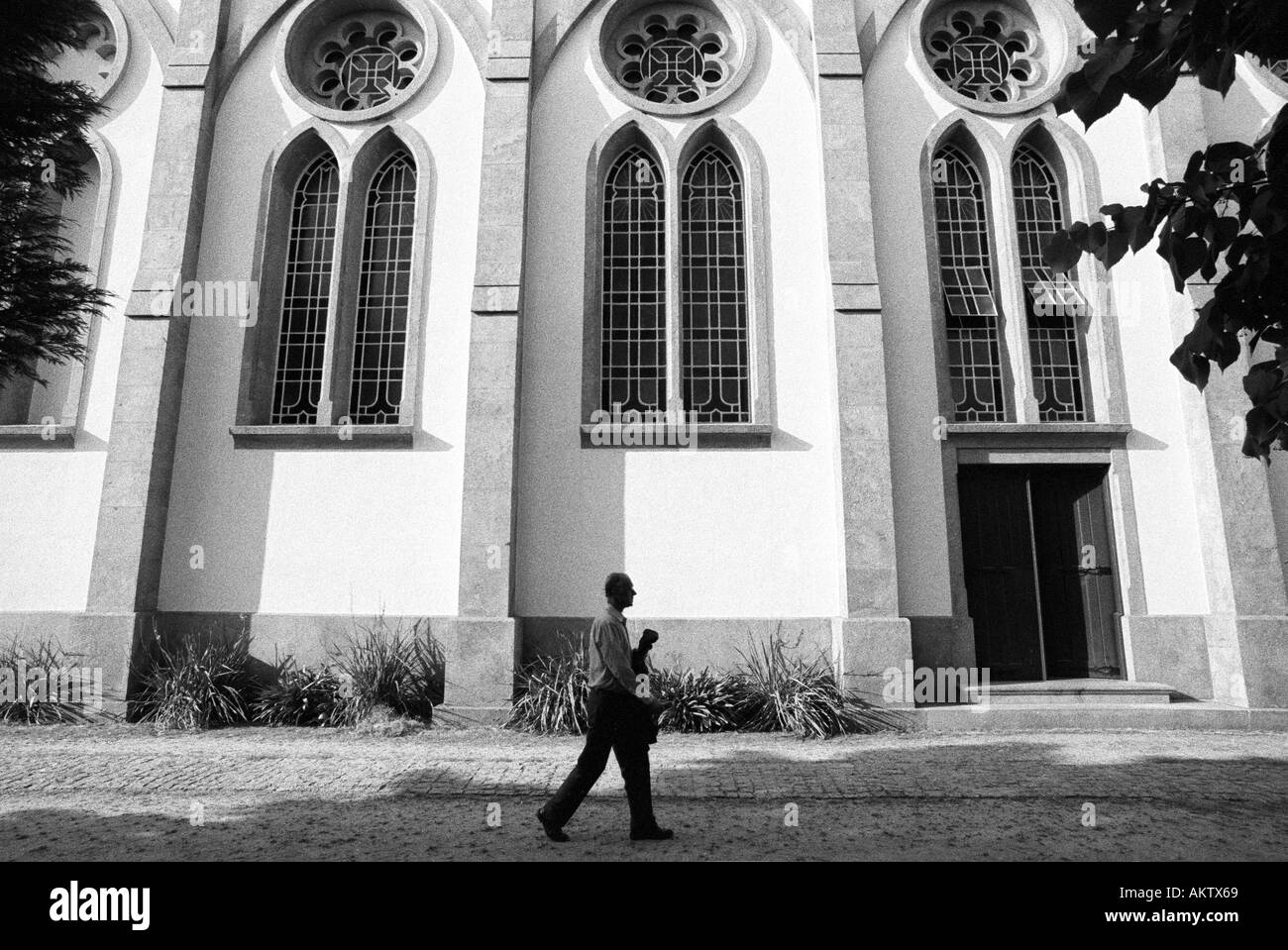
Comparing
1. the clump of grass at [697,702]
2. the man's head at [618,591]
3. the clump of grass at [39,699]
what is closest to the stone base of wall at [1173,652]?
the clump of grass at [697,702]

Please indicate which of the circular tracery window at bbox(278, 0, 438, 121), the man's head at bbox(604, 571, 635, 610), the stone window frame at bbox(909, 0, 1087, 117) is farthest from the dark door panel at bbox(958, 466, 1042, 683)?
the circular tracery window at bbox(278, 0, 438, 121)

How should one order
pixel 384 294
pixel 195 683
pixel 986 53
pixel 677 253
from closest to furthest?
1. pixel 195 683
2. pixel 677 253
3. pixel 384 294
4. pixel 986 53

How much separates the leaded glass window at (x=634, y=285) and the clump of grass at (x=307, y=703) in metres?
5.05

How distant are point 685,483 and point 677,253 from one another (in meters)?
3.36

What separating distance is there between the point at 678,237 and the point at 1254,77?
8698 mm

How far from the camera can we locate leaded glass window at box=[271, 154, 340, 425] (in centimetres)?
1130

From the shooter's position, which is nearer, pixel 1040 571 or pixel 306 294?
pixel 1040 571

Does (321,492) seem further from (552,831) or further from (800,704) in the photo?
(552,831)

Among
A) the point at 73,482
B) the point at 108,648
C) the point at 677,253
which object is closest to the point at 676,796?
the point at 677,253

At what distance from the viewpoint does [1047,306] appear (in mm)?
11102

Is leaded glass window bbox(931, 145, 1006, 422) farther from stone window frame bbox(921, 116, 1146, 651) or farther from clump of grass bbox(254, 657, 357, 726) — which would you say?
clump of grass bbox(254, 657, 357, 726)

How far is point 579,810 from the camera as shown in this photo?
242 inches
